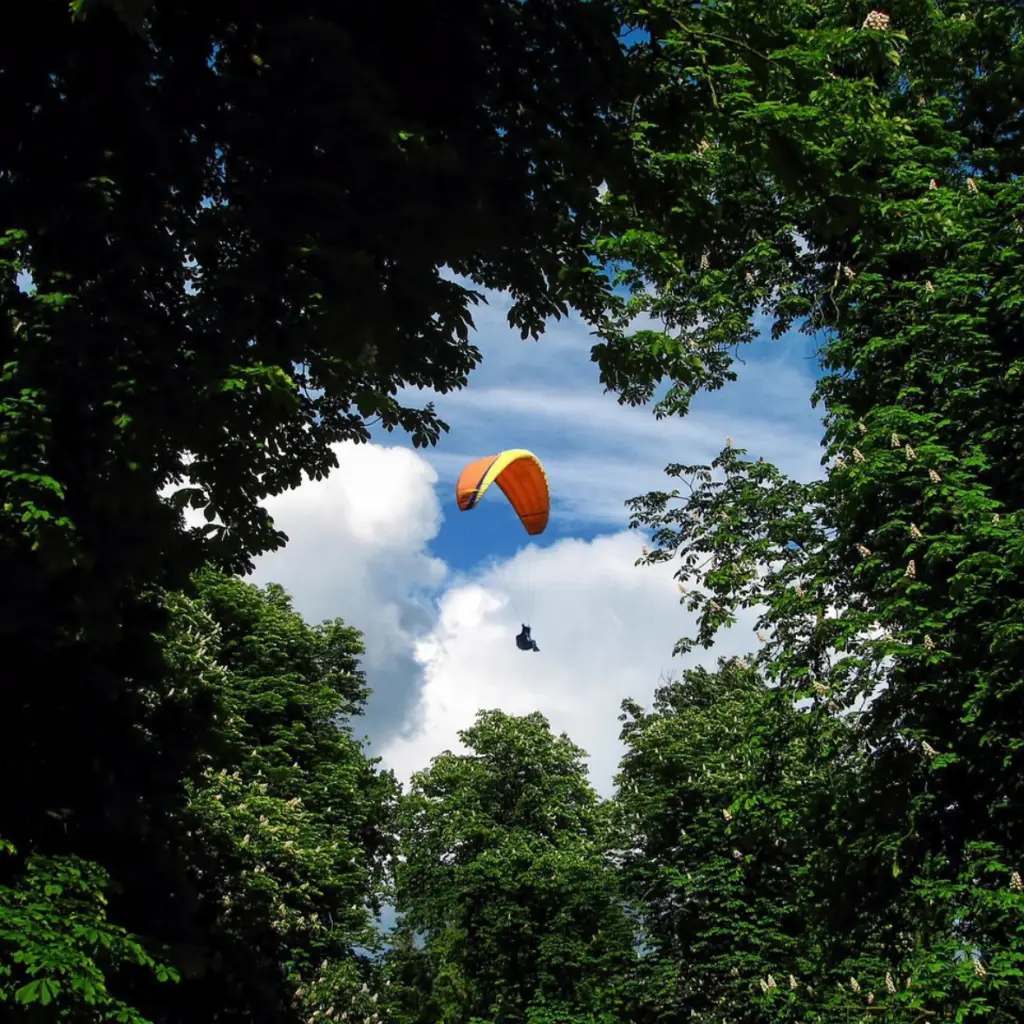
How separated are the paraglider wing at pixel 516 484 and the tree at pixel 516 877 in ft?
25.3

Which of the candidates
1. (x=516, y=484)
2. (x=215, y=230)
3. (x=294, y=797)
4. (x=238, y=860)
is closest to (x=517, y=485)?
(x=516, y=484)

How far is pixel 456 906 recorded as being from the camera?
34906mm

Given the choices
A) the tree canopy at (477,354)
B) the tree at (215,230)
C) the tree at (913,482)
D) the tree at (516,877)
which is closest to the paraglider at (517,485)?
the tree at (516,877)

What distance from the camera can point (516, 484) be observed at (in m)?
35.2

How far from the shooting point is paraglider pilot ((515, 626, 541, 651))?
36.7 metres

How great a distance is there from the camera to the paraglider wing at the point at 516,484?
1318 inches

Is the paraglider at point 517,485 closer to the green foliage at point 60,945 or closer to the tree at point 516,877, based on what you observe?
the tree at point 516,877

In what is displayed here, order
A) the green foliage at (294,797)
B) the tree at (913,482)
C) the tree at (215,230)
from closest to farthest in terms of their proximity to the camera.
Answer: the tree at (215,230) → the tree at (913,482) → the green foliage at (294,797)

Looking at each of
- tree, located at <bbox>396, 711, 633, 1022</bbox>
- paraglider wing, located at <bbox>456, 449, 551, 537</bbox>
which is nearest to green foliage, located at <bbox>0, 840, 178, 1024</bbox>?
paraglider wing, located at <bbox>456, 449, 551, 537</bbox>

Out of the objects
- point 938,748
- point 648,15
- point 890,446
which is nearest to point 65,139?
point 648,15

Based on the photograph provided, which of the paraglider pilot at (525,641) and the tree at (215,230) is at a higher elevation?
the paraglider pilot at (525,641)

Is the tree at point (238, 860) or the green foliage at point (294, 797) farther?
the green foliage at point (294, 797)

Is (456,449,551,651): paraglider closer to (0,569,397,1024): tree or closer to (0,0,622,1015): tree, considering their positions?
(0,569,397,1024): tree

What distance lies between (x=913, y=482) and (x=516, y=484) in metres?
22.6
